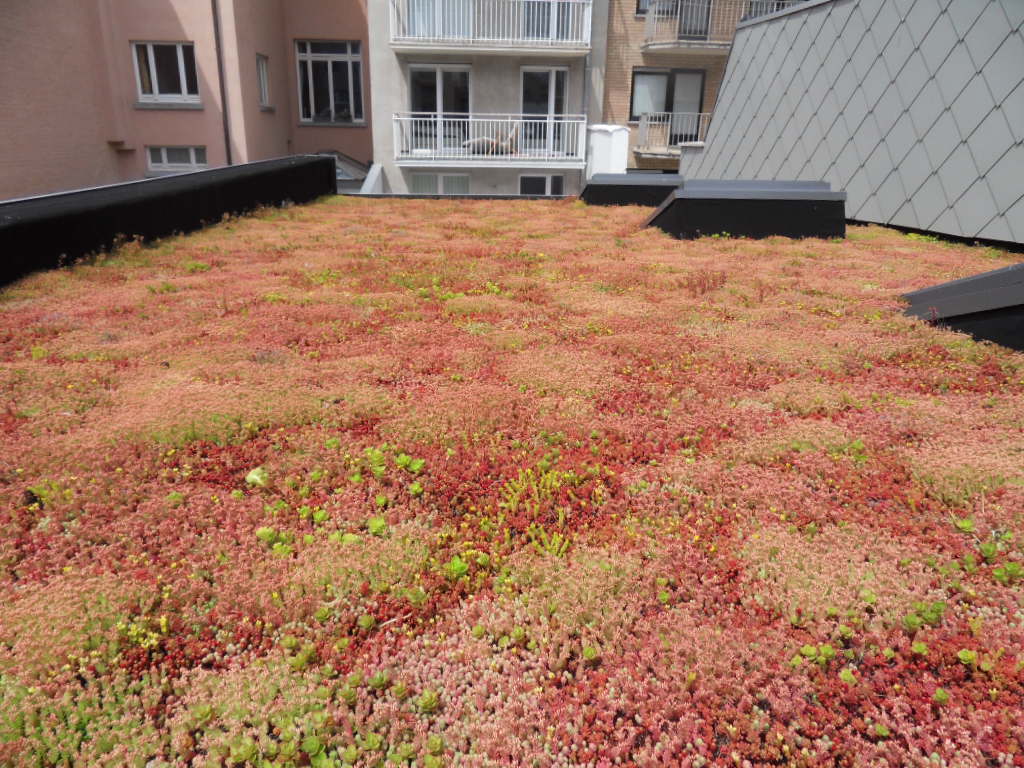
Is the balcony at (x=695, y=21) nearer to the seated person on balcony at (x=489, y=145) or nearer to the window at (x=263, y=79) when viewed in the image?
the seated person on balcony at (x=489, y=145)

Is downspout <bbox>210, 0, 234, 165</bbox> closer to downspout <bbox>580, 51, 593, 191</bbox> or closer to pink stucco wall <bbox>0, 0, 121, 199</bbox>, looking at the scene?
pink stucco wall <bbox>0, 0, 121, 199</bbox>

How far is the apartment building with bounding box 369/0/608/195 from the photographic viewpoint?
66.6ft

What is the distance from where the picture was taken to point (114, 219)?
27.7ft

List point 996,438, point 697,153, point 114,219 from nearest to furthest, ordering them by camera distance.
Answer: point 996,438
point 114,219
point 697,153

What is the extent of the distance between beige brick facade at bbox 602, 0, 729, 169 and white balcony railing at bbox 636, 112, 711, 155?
1.40 ft

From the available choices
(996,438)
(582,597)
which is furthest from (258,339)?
(996,438)

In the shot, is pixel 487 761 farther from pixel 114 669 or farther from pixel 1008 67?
pixel 1008 67

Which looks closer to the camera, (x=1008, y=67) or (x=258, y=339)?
(x=258, y=339)

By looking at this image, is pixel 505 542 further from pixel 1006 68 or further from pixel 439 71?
pixel 439 71

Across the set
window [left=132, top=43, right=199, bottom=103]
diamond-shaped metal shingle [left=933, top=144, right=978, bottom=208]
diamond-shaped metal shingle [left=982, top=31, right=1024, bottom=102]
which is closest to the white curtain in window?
window [left=132, top=43, right=199, bottom=103]

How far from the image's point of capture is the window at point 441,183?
22188mm

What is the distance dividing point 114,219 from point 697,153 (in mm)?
14796

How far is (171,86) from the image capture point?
825 inches

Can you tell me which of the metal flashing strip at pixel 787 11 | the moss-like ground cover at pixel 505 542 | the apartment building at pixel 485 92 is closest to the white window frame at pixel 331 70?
the apartment building at pixel 485 92
